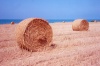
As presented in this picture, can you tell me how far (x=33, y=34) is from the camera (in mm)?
8672

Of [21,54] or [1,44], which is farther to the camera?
[1,44]

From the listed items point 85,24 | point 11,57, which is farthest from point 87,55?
point 85,24

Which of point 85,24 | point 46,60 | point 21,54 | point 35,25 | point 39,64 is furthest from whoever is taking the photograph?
point 85,24

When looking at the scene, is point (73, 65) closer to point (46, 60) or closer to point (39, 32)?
point (46, 60)

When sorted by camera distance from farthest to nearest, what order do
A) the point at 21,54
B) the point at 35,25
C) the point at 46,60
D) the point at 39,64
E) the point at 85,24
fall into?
1. the point at 85,24
2. the point at 35,25
3. the point at 21,54
4. the point at 46,60
5. the point at 39,64

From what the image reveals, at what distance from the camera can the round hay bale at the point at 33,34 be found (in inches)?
323

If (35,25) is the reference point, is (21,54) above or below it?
below

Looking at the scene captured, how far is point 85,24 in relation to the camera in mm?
16766

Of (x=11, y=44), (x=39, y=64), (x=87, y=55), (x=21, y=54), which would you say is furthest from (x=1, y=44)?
(x=87, y=55)

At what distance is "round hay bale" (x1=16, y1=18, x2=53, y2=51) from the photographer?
26.9 feet

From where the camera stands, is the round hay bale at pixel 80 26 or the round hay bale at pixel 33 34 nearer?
the round hay bale at pixel 33 34

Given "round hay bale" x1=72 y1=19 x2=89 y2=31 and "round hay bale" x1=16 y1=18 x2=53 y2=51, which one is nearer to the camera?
"round hay bale" x1=16 y1=18 x2=53 y2=51

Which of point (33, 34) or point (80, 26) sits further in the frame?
point (80, 26)

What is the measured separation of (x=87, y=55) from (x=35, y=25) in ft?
8.76
